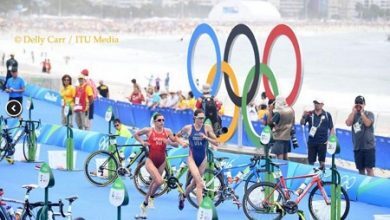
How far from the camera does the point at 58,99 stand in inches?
1166

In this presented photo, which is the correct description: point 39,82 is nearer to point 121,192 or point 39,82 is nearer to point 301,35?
point 121,192

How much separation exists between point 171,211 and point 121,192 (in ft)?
13.3

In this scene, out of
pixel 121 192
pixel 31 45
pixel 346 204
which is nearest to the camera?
pixel 121 192

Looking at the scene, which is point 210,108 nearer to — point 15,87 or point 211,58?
point 15,87

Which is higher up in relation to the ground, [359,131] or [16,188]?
[359,131]

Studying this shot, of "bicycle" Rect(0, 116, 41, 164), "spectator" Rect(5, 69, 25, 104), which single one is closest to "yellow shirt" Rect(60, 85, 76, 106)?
"spectator" Rect(5, 69, 25, 104)

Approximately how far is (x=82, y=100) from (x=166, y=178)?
8368mm

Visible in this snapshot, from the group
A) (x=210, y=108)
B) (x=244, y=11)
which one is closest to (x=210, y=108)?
(x=210, y=108)

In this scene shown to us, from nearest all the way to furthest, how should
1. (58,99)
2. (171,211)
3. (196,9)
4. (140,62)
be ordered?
1. (171,211)
2. (58,99)
3. (140,62)
4. (196,9)

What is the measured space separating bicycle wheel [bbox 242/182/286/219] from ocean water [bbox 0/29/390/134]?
25.5 metres

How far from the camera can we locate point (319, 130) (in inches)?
617

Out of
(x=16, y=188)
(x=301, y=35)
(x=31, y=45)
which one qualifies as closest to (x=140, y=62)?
(x=31, y=45)

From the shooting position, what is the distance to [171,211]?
45.0ft

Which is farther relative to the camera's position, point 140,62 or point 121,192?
point 140,62
